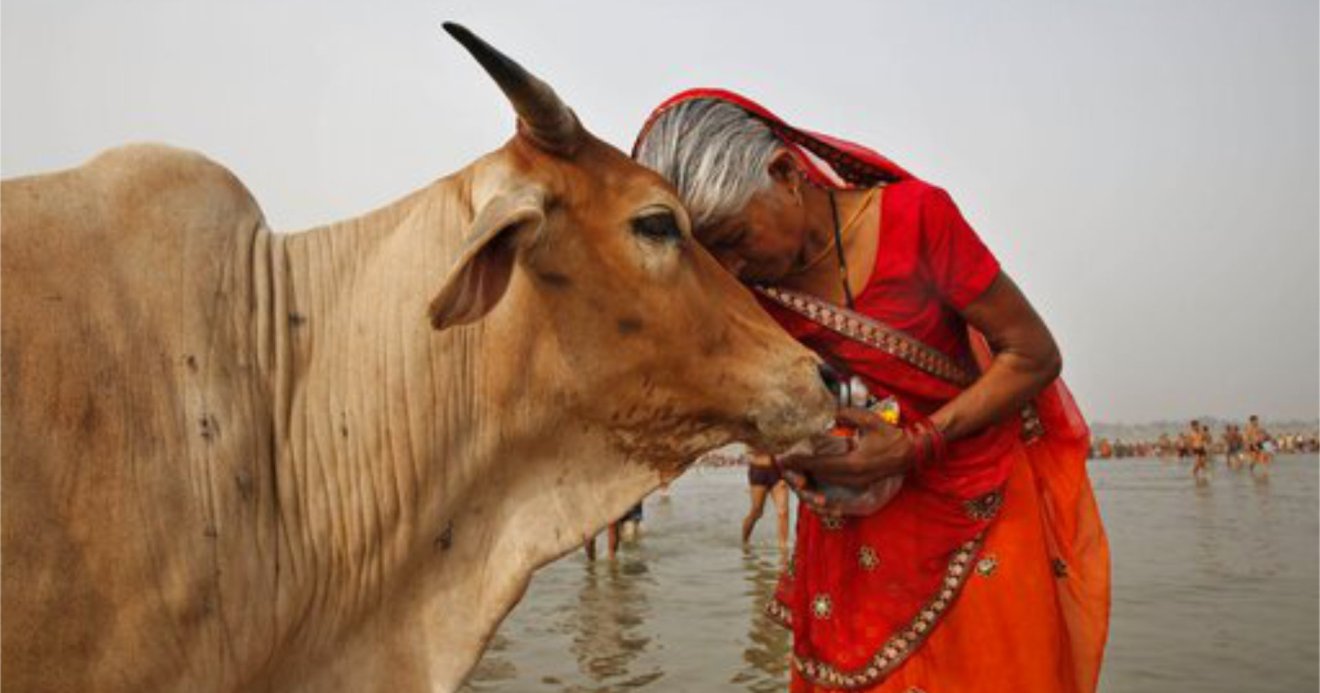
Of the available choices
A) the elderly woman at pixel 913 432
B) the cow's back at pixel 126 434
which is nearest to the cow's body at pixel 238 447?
the cow's back at pixel 126 434

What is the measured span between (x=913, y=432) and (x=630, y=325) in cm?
75

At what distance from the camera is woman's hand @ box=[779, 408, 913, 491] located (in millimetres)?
2449

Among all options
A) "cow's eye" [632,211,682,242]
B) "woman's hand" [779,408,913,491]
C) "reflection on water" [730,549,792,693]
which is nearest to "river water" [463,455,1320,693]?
"reflection on water" [730,549,792,693]

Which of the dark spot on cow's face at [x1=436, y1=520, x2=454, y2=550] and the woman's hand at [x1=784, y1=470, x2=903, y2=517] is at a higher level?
the woman's hand at [x1=784, y1=470, x2=903, y2=517]

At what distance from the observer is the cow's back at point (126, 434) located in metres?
1.71

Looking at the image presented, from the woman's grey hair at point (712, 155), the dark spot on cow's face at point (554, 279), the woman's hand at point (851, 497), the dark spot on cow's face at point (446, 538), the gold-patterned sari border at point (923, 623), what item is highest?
the woman's grey hair at point (712, 155)

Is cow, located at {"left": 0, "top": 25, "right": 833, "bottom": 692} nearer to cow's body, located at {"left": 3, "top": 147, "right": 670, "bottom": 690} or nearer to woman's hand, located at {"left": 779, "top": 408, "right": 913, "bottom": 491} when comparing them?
cow's body, located at {"left": 3, "top": 147, "right": 670, "bottom": 690}

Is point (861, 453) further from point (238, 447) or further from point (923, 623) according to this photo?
point (238, 447)

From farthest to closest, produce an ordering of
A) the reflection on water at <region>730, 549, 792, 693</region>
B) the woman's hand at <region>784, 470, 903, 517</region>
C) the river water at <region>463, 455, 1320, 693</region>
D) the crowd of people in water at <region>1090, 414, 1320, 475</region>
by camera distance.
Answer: the crowd of people in water at <region>1090, 414, 1320, 475</region> → the river water at <region>463, 455, 1320, 693</region> → the reflection on water at <region>730, 549, 792, 693</region> → the woman's hand at <region>784, 470, 903, 517</region>

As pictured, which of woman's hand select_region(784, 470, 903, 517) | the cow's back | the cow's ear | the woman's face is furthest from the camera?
the woman's face

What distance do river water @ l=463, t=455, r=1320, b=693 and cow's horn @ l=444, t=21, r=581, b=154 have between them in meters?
4.41

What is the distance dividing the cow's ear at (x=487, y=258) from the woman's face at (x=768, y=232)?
23.0 inches

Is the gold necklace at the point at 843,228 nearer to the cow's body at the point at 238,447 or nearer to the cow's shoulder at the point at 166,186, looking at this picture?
the cow's body at the point at 238,447

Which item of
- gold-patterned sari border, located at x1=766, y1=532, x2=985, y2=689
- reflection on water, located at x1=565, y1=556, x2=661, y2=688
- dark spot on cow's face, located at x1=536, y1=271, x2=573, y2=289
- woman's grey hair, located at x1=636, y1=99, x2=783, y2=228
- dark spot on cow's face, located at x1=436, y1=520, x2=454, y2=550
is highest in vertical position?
woman's grey hair, located at x1=636, y1=99, x2=783, y2=228
